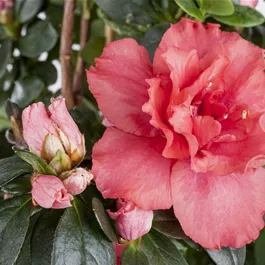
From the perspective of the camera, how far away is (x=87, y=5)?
3.43ft

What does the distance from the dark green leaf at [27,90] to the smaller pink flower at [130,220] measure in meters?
0.46

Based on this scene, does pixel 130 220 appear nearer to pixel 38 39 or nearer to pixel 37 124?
pixel 37 124

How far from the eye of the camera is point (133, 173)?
57 cm

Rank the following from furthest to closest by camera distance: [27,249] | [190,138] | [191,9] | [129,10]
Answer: [129,10] < [191,9] < [27,249] < [190,138]

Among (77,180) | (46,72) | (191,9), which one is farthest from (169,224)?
(46,72)

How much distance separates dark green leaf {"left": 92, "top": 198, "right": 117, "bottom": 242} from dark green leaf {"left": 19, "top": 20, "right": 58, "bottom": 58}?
47 centimetres

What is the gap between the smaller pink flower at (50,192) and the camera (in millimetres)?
575

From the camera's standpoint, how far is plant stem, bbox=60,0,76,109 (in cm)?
96

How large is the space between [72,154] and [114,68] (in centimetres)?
11

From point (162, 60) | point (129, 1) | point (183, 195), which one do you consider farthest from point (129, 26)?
point (183, 195)

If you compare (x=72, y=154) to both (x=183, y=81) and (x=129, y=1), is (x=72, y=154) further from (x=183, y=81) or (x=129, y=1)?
(x=129, y=1)

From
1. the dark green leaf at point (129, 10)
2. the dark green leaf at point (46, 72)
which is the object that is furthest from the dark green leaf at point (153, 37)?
the dark green leaf at point (46, 72)

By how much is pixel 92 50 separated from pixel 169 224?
491 mm

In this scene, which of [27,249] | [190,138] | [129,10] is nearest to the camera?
[190,138]
